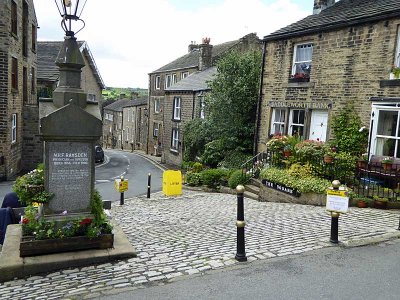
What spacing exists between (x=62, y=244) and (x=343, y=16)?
13530 mm

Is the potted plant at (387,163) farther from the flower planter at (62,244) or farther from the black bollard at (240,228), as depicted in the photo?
the flower planter at (62,244)

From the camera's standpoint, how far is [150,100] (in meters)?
46.6

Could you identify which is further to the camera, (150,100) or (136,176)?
(150,100)

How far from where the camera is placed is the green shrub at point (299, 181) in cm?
1075

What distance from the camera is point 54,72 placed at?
3136 cm

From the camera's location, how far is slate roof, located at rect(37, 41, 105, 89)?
30767 millimetres

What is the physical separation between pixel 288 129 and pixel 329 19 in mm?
4852

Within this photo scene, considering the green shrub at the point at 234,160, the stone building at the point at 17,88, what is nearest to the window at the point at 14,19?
the stone building at the point at 17,88

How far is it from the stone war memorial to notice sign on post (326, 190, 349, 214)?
3659 mm

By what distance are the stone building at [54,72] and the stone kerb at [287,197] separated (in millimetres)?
16404

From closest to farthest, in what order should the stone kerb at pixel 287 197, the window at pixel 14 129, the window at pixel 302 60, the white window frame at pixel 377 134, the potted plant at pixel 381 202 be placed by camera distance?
the potted plant at pixel 381 202
the stone kerb at pixel 287 197
the white window frame at pixel 377 134
the window at pixel 302 60
the window at pixel 14 129

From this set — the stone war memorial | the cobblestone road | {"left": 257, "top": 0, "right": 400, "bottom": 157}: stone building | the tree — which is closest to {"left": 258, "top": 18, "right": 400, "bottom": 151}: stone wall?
{"left": 257, "top": 0, "right": 400, "bottom": 157}: stone building

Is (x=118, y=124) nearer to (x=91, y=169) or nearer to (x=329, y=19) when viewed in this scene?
(x=329, y=19)

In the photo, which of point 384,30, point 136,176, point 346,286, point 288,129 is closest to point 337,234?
point 346,286
